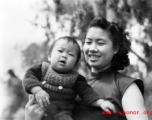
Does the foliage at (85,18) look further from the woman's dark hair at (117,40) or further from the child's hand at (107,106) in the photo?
the child's hand at (107,106)

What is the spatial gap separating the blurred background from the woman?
237 cm

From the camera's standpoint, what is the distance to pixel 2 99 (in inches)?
156

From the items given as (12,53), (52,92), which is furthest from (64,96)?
(12,53)

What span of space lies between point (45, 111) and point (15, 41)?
112 inches

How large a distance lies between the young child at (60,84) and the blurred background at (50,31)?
8.22 feet

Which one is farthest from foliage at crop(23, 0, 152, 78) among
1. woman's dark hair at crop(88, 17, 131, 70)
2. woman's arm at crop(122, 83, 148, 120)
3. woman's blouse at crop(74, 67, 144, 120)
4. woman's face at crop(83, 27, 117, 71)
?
woman's arm at crop(122, 83, 148, 120)

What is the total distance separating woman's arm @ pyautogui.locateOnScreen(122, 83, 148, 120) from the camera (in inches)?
52.4

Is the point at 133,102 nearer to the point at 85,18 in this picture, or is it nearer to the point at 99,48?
the point at 99,48

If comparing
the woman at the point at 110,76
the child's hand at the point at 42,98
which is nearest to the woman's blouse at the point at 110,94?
the woman at the point at 110,76

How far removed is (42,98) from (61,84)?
0.16 meters

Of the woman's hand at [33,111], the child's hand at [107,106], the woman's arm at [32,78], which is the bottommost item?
the woman's hand at [33,111]

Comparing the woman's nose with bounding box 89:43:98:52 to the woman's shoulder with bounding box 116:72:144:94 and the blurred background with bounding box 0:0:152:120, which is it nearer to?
the woman's shoulder with bounding box 116:72:144:94

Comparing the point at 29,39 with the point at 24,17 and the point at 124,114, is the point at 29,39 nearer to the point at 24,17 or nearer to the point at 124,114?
the point at 24,17

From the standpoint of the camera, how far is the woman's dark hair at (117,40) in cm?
162
